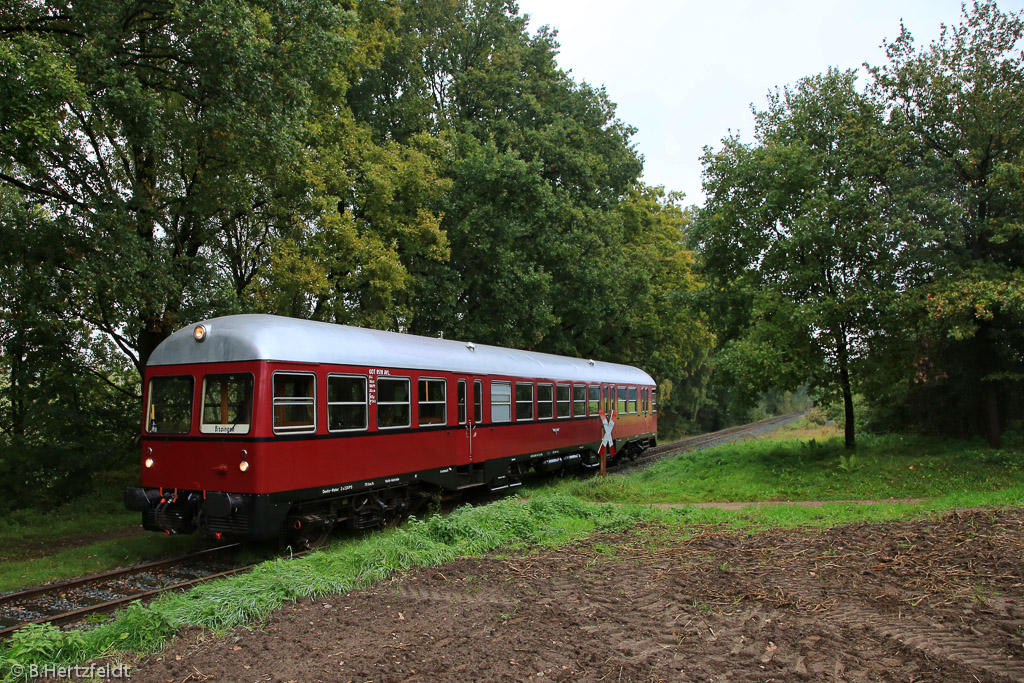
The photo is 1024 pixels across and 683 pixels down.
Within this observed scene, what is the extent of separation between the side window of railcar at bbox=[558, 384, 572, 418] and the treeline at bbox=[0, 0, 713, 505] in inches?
171

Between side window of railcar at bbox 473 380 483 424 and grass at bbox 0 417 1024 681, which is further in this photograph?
side window of railcar at bbox 473 380 483 424

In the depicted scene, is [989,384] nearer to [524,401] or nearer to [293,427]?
[524,401]

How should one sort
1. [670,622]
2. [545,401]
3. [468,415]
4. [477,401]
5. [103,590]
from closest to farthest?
[670,622] < [103,590] < [468,415] < [477,401] < [545,401]

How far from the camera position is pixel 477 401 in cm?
1343

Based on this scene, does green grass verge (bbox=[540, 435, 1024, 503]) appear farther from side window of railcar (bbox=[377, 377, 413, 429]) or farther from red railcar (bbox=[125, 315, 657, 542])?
side window of railcar (bbox=[377, 377, 413, 429])

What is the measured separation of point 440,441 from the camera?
12.0 m

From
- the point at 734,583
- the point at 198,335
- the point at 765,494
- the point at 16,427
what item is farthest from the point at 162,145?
the point at 765,494

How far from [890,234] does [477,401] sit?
416 inches

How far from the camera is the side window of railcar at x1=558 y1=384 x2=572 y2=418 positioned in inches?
675

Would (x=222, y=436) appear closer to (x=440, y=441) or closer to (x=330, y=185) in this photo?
(x=440, y=441)

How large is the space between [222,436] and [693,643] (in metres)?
6.31

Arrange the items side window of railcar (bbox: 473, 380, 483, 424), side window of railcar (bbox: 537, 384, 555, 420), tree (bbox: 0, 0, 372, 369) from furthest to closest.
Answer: side window of railcar (bbox: 537, 384, 555, 420) < side window of railcar (bbox: 473, 380, 483, 424) < tree (bbox: 0, 0, 372, 369)

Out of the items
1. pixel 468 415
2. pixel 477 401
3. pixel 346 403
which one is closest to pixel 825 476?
pixel 477 401

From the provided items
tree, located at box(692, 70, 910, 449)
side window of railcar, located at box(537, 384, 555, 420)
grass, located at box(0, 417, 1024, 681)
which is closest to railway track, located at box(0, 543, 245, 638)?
grass, located at box(0, 417, 1024, 681)
